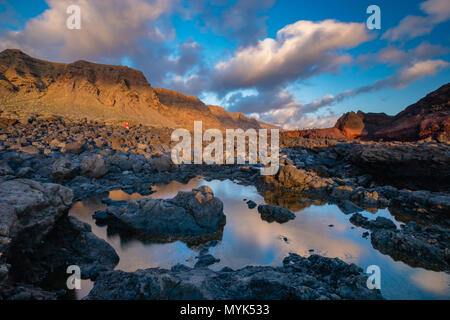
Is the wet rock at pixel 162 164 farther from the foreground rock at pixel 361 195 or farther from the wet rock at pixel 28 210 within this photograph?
the wet rock at pixel 28 210

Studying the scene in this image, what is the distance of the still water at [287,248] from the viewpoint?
16.3 feet

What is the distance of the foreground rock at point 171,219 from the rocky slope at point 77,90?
43121 millimetres

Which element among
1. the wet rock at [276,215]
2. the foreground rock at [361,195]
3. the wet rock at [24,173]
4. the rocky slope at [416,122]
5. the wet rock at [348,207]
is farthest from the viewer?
the rocky slope at [416,122]

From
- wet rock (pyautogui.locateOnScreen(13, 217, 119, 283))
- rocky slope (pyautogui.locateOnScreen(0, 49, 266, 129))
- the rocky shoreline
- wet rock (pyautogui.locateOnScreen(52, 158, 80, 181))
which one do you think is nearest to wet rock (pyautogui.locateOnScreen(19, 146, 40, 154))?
the rocky shoreline

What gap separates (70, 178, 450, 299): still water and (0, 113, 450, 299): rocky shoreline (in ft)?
1.47

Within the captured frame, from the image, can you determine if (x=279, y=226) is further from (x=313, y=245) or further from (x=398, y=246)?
(x=398, y=246)

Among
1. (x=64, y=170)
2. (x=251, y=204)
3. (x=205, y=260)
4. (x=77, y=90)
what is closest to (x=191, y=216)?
(x=205, y=260)

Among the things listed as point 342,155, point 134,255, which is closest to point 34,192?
point 134,255

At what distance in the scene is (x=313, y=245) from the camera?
679 cm

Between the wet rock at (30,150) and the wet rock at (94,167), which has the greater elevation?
the wet rock at (30,150)

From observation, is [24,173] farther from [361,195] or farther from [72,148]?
[361,195]

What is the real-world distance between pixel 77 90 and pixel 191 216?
69.8 metres

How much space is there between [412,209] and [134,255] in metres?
12.5

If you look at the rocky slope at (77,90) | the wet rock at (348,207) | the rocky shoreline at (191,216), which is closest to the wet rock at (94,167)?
the rocky shoreline at (191,216)
